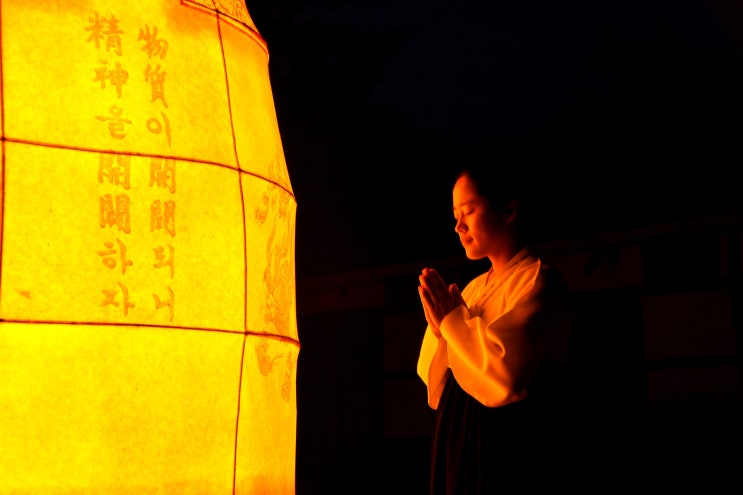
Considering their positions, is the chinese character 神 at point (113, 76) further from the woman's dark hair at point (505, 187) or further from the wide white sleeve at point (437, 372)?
the wide white sleeve at point (437, 372)

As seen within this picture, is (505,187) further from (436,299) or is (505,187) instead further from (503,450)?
(503,450)

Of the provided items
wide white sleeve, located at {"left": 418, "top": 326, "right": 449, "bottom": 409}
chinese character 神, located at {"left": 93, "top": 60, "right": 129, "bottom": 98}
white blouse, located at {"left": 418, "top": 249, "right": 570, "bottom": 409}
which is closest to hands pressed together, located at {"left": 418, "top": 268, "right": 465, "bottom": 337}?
white blouse, located at {"left": 418, "top": 249, "right": 570, "bottom": 409}

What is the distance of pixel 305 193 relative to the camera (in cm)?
1091

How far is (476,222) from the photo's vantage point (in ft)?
9.57

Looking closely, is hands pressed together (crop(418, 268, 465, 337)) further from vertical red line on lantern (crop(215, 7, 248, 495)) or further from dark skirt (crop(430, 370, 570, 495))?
vertical red line on lantern (crop(215, 7, 248, 495))

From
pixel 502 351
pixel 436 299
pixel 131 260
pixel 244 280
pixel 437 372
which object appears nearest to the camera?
pixel 131 260

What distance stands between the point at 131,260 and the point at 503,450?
1.30m

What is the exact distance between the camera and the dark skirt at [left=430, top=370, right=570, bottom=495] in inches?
103

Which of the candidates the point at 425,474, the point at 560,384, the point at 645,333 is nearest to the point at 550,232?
the point at 645,333

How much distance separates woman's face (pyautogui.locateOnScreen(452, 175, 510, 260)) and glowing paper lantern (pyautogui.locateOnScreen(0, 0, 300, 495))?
814mm

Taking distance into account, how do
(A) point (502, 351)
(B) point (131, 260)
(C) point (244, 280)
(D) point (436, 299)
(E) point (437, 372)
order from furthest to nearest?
(E) point (437, 372) < (D) point (436, 299) < (A) point (502, 351) < (C) point (244, 280) < (B) point (131, 260)

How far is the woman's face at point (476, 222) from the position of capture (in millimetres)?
2910

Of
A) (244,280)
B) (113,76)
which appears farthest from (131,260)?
(113,76)

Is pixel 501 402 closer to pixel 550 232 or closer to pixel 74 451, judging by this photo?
pixel 74 451
